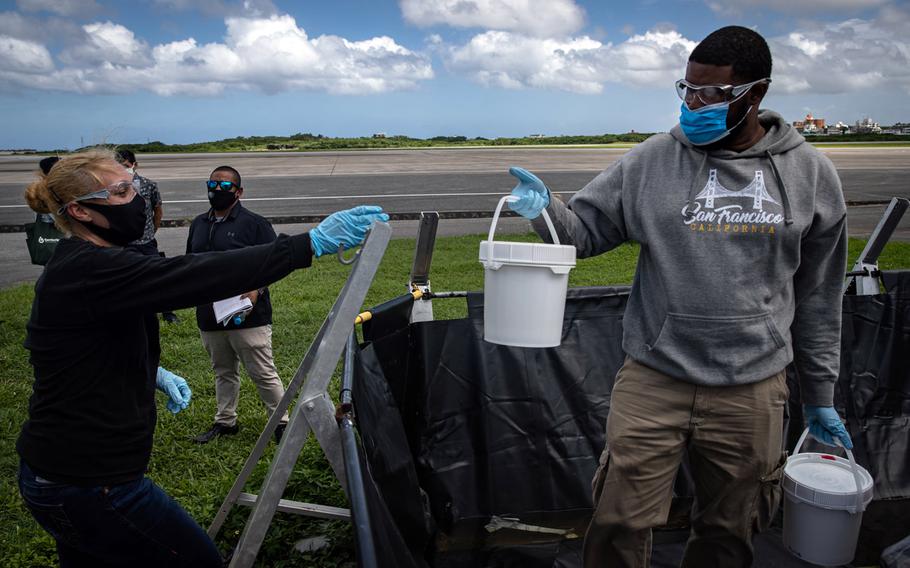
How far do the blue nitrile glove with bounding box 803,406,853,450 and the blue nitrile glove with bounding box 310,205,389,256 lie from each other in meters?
1.92

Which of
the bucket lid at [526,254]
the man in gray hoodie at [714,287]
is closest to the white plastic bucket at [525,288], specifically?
the bucket lid at [526,254]

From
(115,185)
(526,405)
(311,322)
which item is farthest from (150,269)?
(311,322)

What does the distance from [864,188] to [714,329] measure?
24.2m

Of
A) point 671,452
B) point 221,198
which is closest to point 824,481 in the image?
point 671,452

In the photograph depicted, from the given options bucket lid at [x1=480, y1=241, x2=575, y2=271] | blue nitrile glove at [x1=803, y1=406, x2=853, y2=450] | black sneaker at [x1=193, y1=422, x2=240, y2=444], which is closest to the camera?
bucket lid at [x1=480, y1=241, x2=575, y2=271]

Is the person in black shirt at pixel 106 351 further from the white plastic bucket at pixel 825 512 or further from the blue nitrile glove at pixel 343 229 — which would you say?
the white plastic bucket at pixel 825 512

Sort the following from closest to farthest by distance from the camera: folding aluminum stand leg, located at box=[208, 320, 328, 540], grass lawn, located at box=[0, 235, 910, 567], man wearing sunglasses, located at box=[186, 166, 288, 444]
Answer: folding aluminum stand leg, located at box=[208, 320, 328, 540] → grass lawn, located at box=[0, 235, 910, 567] → man wearing sunglasses, located at box=[186, 166, 288, 444]

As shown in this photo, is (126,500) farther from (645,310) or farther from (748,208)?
(748,208)

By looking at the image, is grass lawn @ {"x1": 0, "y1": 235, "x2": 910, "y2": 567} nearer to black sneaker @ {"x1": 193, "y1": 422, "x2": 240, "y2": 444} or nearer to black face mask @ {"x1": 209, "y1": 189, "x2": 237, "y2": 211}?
black sneaker @ {"x1": 193, "y1": 422, "x2": 240, "y2": 444}

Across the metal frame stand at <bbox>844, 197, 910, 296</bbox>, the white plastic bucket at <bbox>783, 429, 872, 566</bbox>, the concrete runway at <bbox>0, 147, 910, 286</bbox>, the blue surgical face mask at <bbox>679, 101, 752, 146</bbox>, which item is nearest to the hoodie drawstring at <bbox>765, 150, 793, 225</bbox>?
the blue surgical face mask at <bbox>679, 101, 752, 146</bbox>

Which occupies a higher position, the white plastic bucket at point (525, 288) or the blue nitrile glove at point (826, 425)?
the white plastic bucket at point (525, 288)

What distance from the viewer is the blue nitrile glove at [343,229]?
90.5 inches

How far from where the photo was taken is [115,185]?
233 centimetres

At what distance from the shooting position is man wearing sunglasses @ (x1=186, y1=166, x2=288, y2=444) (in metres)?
4.63
